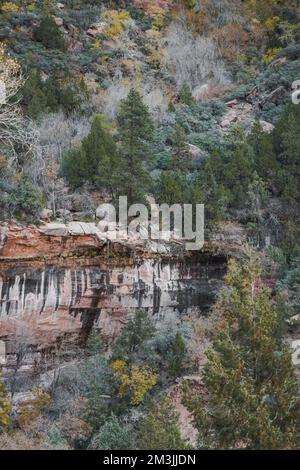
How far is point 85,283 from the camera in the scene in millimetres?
20359

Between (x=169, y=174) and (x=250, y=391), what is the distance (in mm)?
11889

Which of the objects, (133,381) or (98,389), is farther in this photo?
(133,381)

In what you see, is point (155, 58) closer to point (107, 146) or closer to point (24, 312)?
point (107, 146)

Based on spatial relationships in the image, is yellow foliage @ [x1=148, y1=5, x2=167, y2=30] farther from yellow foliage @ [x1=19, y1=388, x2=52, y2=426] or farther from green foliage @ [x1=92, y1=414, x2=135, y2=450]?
green foliage @ [x1=92, y1=414, x2=135, y2=450]

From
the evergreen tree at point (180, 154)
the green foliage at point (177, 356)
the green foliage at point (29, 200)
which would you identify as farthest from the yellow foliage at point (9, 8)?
the green foliage at point (177, 356)

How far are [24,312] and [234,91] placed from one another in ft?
66.3

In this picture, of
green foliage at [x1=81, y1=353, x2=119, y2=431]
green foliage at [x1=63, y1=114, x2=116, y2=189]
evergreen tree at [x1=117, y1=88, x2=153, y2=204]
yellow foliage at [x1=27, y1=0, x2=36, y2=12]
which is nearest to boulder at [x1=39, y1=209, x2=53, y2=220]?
green foliage at [x1=63, y1=114, x2=116, y2=189]

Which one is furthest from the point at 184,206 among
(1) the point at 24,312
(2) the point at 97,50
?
(2) the point at 97,50

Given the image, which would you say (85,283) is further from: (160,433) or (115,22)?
(115,22)

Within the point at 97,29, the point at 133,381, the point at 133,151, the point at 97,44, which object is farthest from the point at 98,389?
the point at 97,29

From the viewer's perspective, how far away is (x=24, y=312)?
767 inches

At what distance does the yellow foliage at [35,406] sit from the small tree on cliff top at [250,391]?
673 centimetres

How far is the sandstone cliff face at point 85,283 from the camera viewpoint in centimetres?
1936

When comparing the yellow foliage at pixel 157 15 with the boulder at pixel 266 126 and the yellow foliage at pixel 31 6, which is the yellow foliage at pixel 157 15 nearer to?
the yellow foliage at pixel 31 6
